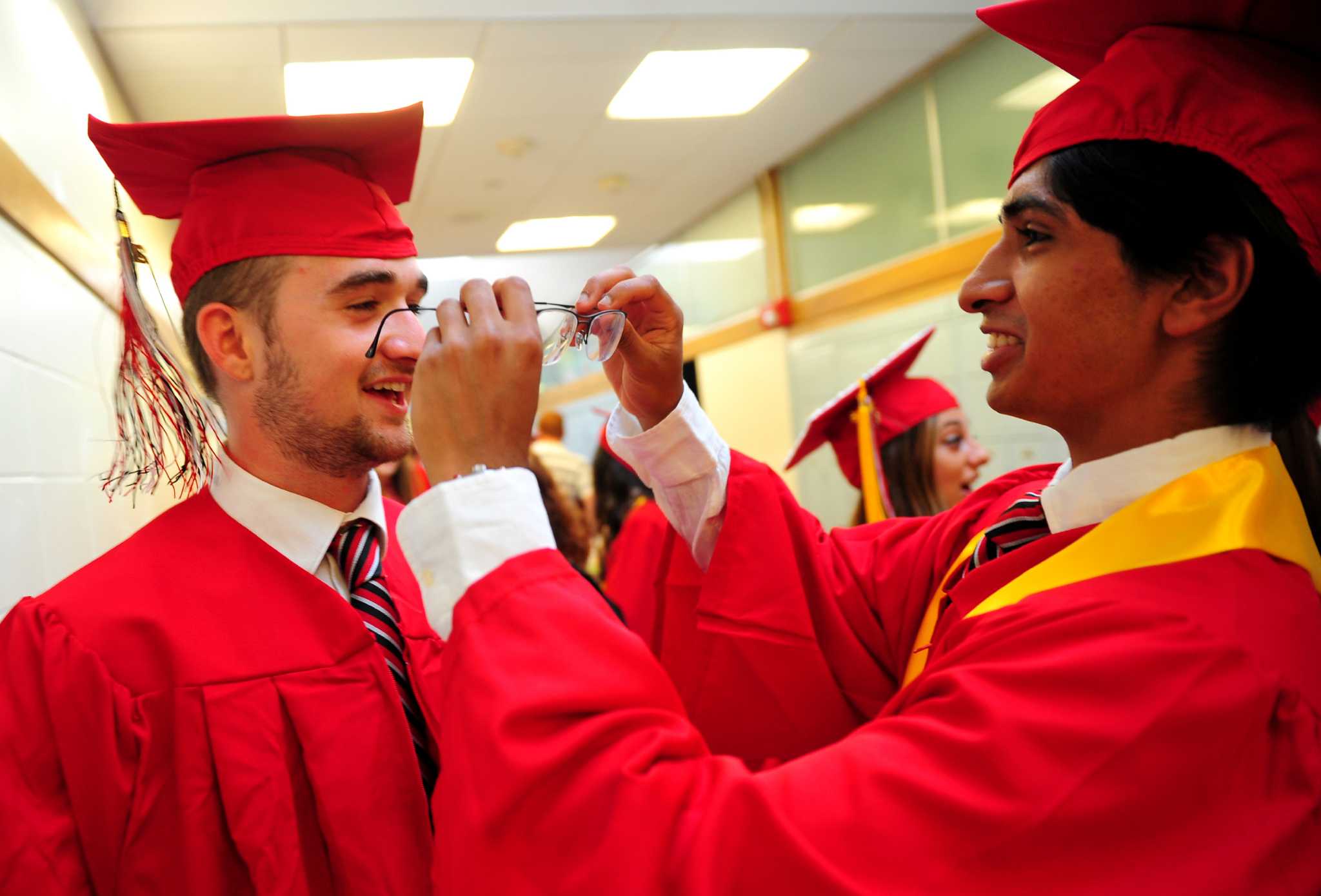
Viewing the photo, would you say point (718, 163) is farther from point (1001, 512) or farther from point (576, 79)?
point (1001, 512)

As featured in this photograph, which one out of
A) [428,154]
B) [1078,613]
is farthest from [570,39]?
[1078,613]

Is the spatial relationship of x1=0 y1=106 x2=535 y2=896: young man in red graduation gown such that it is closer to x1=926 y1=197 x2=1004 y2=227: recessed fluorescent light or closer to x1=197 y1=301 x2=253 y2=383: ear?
x1=197 y1=301 x2=253 y2=383: ear

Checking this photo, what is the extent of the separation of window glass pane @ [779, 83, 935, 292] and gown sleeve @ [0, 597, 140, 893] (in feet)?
15.7

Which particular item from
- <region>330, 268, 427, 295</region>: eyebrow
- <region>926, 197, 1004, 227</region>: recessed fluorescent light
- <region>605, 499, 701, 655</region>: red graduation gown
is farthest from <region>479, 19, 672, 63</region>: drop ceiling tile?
<region>330, 268, 427, 295</region>: eyebrow

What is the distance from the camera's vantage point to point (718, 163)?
6.45 m

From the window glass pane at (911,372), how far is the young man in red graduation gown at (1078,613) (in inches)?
121

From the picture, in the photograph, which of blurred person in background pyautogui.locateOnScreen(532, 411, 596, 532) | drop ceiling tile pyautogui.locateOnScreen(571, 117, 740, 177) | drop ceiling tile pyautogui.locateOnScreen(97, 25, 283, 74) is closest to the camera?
drop ceiling tile pyautogui.locateOnScreen(97, 25, 283, 74)

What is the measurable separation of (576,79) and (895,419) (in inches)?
106

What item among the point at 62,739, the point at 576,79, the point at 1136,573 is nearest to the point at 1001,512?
the point at 1136,573

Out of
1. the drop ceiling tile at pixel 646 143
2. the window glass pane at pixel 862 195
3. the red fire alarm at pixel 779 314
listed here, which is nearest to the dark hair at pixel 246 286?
the drop ceiling tile at pixel 646 143

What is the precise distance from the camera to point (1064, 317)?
1.17m

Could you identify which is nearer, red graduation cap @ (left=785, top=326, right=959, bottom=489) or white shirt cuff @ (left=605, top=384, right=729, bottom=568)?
white shirt cuff @ (left=605, top=384, right=729, bottom=568)

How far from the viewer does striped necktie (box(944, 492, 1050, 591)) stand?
129 centimetres

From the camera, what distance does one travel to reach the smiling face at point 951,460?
9.91 ft
